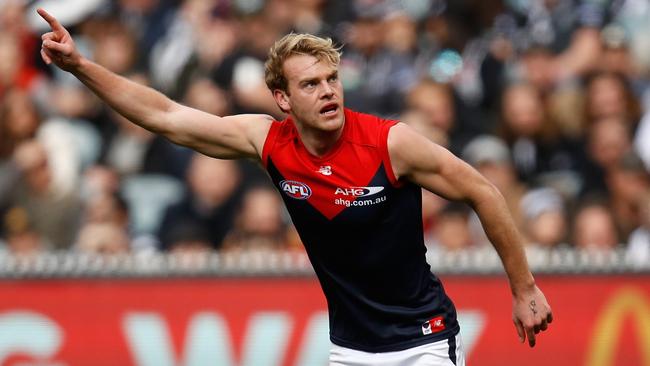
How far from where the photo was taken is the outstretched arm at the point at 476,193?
588 cm

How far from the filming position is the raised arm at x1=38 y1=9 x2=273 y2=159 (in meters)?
6.27

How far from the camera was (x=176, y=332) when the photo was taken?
9297 millimetres

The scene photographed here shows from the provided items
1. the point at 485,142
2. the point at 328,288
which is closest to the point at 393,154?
the point at 328,288

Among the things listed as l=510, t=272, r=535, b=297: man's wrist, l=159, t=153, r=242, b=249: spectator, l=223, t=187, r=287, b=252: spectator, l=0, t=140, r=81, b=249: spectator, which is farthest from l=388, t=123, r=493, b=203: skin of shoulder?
l=0, t=140, r=81, b=249: spectator

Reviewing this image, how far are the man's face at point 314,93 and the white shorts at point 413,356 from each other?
1085 mm

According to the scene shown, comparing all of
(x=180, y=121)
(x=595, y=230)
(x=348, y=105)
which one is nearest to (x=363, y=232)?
(x=180, y=121)

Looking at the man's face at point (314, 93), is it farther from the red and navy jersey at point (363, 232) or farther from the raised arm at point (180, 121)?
the raised arm at point (180, 121)

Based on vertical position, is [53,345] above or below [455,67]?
below

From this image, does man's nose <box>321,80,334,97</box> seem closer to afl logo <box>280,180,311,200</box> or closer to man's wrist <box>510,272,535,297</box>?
afl logo <box>280,180,311,200</box>

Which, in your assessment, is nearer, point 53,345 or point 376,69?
point 53,345

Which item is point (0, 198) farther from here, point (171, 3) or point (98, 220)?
point (171, 3)

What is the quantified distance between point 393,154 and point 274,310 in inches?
138

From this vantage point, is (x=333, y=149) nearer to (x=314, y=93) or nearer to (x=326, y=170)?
(x=326, y=170)

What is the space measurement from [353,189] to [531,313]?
0.98 metres
